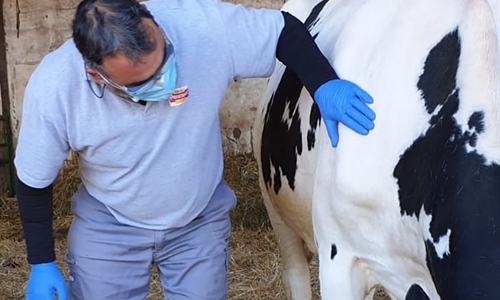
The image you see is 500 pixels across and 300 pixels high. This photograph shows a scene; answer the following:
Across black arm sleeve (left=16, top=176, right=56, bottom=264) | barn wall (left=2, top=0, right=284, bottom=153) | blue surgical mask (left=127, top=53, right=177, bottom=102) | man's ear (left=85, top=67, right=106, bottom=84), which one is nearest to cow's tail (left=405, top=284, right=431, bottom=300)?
blue surgical mask (left=127, top=53, right=177, bottom=102)

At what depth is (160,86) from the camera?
222 centimetres

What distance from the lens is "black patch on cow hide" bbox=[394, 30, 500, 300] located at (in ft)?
6.11

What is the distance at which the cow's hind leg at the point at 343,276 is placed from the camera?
98.0 inches

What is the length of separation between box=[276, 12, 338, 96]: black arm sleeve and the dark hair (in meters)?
0.52

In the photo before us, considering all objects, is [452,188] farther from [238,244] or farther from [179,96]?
[238,244]

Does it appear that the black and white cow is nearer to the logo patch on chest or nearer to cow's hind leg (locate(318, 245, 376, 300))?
cow's hind leg (locate(318, 245, 376, 300))

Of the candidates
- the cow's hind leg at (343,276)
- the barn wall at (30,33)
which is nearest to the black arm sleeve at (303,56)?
the cow's hind leg at (343,276)

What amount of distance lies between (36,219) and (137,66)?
2.14 ft

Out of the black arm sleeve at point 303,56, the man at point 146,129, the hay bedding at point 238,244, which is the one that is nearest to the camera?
the man at point 146,129

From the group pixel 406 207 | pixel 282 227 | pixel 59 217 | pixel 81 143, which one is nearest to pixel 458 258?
pixel 406 207

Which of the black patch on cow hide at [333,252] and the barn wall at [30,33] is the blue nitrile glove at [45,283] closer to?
the black patch on cow hide at [333,252]

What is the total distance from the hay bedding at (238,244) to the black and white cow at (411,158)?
1556mm

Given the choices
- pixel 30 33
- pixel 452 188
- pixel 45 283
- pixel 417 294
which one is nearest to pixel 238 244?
pixel 30 33

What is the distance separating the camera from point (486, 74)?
197 cm
